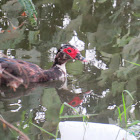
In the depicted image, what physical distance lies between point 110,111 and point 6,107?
2.83 feet

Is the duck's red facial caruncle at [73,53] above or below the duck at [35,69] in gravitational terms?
above

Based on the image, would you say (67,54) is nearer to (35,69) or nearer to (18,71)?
(35,69)

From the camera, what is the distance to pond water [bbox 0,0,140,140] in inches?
110

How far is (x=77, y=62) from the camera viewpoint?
441cm

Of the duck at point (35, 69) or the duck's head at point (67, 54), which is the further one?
the duck's head at point (67, 54)

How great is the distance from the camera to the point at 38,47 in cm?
460

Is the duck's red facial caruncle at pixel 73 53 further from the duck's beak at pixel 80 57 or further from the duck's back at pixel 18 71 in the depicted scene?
the duck's back at pixel 18 71

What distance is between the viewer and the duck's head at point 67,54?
4180 mm

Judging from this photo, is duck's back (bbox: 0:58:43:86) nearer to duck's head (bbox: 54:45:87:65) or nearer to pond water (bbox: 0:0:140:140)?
pond water (bbox: 0:0:140:140)

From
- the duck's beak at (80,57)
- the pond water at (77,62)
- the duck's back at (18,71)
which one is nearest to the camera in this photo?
the pond water at (77,62)

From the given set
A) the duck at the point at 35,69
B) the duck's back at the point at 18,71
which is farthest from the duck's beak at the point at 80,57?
the duck's back at the point at 18,71

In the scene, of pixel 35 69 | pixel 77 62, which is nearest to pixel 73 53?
pixel 77 62

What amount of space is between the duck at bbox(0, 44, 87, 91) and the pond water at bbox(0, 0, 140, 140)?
0.08 m

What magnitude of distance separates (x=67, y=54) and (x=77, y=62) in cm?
27
